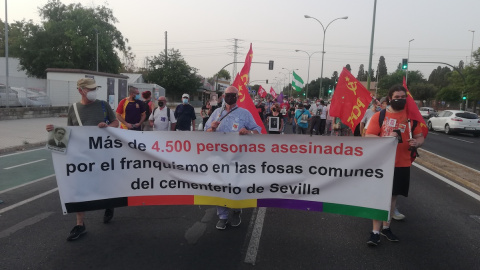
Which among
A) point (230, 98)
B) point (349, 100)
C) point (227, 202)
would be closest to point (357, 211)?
point (227, 202)

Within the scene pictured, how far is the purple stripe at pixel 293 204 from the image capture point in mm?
4297

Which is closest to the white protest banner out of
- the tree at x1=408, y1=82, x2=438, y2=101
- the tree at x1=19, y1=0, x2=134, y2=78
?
the tree at x1=19, y1=0, x2=134, y2=78

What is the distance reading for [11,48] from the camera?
1832 inches

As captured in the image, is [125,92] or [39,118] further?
[125,92]

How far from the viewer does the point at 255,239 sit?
14.7ft

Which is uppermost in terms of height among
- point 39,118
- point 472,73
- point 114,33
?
point 114,33

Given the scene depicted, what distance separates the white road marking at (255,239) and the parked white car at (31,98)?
20.1 meters

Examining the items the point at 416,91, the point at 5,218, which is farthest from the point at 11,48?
the point at 416,91

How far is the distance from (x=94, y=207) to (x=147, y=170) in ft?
2.35

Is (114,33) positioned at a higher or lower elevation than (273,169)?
higher

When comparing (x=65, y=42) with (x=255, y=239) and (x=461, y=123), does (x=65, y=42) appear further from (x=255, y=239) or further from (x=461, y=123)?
(x=255, y=239)

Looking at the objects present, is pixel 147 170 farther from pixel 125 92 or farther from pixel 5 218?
pixel 125 92

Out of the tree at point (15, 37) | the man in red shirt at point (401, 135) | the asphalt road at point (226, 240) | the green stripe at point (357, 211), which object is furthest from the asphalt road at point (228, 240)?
the tree at point (15, 37)

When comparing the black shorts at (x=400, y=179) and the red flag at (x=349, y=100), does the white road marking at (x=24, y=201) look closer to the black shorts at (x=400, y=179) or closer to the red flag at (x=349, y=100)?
the red flag at (x=349, y=100)
